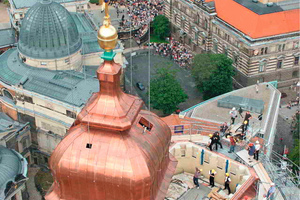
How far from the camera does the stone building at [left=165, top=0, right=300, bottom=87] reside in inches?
4449

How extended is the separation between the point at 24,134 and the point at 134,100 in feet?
207

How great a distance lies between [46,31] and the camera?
93.9 metres

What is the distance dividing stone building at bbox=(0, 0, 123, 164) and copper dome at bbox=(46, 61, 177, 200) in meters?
53.4

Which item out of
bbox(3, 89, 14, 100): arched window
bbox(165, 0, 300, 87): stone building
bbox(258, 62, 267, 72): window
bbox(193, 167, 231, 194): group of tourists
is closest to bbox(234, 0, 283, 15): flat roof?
bbox(165, 0, 300, 87): stone building

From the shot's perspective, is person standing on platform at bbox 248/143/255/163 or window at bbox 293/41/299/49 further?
window at bbox 293/41/299/49

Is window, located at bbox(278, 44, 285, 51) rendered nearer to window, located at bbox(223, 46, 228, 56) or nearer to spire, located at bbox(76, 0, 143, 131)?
window, located at bbox(223, 46, 228, 56)

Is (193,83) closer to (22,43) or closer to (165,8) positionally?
(165,8)

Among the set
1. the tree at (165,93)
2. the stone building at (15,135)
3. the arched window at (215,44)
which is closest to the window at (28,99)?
the stone building at (15,135)

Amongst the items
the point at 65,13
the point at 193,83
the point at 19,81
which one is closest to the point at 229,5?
the point at 193,83

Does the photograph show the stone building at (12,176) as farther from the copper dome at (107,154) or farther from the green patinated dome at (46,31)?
the copper dome at (107,154)

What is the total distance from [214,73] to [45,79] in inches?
1439

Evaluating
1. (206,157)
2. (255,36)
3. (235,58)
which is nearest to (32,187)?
(206,157)

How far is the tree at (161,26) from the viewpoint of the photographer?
474 ft

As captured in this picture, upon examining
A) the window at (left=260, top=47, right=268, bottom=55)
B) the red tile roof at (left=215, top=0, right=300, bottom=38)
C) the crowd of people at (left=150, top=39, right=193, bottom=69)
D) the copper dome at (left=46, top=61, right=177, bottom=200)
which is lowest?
the crowd of people at (left=150, top=39, right=193, bottom=69)
